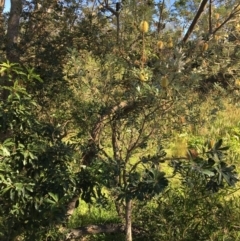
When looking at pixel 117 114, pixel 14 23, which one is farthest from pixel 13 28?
pixel 117 114

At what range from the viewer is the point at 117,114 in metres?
2.99

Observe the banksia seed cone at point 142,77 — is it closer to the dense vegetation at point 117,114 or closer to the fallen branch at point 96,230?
the dense vegetation at point 117,114

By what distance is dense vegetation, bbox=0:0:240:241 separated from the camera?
255cm

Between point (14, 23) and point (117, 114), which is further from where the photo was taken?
point (14, 23)

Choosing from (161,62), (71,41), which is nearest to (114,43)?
(71,41)

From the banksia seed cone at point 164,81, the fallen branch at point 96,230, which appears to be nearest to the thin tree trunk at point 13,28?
the fallen branch at point 96,230

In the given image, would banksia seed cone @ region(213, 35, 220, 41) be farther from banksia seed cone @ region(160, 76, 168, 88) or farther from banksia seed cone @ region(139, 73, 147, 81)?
banksia seed cone @ region(160, 76, 168, 88)

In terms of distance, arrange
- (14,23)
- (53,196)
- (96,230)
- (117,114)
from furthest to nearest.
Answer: (14,23) → (96,230) → (117,114) → (53,196)

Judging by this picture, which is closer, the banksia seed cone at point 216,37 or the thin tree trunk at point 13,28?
the banksia seed cone at point 216,37

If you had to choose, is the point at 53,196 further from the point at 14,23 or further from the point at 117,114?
the point at 14,23

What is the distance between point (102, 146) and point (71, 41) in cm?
101

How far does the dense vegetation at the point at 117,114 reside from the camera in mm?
2549

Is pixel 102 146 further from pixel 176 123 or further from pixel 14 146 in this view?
pixel 14 146

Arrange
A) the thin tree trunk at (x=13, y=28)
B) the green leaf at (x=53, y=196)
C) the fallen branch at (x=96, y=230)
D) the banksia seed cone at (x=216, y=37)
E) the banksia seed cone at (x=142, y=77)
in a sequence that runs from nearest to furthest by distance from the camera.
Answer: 1. the banksia seed cone at (x=142, y=77)
2. the green leaf at (x=53, y=196)
3. the banksia seed cone at (x=216, y=37)
4. the fallen branch at (x=96, y=230)
5. the thin tree trunk at (x=13, y=28)
